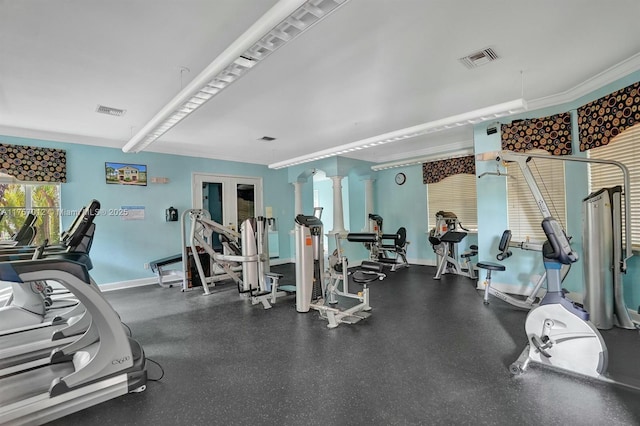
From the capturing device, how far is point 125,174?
5488 millimetres

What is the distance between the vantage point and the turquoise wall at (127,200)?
16.5ft

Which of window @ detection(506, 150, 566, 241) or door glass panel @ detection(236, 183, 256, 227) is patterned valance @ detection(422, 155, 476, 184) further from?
door glass panel @ detection(236, 183, 256, 227)

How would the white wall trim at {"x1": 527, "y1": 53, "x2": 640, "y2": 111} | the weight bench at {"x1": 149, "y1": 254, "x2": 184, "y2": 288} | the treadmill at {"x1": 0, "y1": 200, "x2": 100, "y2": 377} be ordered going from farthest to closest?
the weight bench at {"x1": 149, "y1": 254, "x2": 184, "y2": 288} → the white wall trim at {"x1": 527, "y1": 53, "x2": 640, "y2": 111} → the treadmill at {"x1": 0, "y1": 200, "x2": 100, "y2": 377}

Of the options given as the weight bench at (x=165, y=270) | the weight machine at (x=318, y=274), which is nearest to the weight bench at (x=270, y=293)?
the weight machine at (x=318, y=274)

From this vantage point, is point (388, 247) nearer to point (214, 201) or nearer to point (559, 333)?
point (214, 201)

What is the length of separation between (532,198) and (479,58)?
7.75ft

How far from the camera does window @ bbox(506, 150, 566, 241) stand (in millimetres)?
3959

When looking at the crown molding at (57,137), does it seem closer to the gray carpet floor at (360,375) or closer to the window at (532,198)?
the gray carpet floor at (360,375)

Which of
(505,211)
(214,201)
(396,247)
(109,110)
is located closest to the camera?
(109,110)

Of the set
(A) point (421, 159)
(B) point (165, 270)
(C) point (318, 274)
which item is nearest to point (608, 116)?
(A) point (421, 159)

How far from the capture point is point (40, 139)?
474 cm

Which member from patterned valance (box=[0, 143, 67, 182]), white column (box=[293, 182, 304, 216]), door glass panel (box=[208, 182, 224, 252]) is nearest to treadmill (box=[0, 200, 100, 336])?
patterned valance (box=[0, 143, 67, 182])

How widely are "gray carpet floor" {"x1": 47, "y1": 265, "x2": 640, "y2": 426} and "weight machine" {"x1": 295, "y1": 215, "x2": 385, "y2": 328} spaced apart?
19 centimetres

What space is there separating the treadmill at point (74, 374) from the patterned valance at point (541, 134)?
5.01 meters
